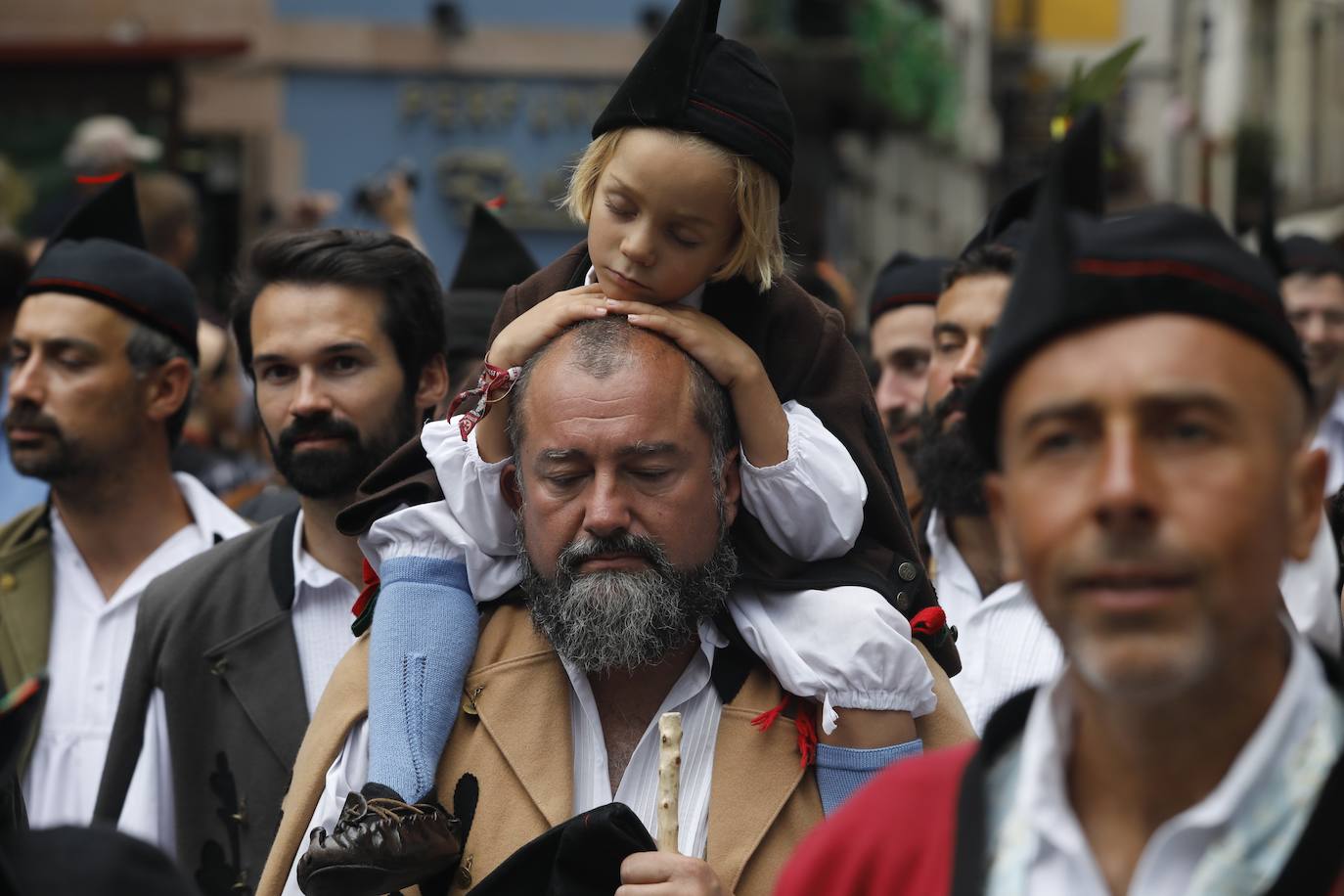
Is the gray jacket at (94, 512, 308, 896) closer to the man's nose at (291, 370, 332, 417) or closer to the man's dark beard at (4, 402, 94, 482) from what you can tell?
the man's nose at (291, 370, 332, 417)

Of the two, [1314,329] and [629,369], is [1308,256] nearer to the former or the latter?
[1314,329]

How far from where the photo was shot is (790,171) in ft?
13.1

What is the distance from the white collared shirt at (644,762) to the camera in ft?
12.6

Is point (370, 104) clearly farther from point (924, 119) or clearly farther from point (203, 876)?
point (203, 876)

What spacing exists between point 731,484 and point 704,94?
31.3 inches

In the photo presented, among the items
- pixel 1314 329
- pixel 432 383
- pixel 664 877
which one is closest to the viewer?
pixel 664 877

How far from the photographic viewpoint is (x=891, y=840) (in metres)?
2.38

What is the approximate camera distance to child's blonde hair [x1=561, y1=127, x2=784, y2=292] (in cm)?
386

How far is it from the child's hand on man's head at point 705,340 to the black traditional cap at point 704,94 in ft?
1.15

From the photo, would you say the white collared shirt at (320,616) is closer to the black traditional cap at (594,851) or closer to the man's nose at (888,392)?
the black traditional cap at (594,851)

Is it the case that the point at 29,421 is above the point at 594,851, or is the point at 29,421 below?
above

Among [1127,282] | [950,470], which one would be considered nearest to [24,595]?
[950,470]

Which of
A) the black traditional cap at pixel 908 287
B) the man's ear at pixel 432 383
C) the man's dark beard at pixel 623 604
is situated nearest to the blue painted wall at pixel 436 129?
the black traditional cap at pixel 908 287

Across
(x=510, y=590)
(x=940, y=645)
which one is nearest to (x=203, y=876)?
(x=510, y=590)
